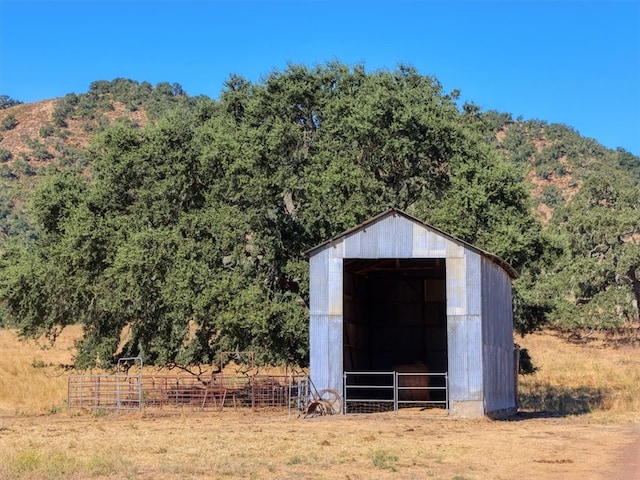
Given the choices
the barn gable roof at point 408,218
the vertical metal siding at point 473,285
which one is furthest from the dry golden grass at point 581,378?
the barn gable roof at point 408,218

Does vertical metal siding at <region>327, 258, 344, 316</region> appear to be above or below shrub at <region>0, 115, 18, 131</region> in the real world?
below

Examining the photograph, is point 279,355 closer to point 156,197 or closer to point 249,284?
point 249,284

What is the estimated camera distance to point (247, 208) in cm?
3259

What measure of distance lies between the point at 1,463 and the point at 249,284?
17.2 m

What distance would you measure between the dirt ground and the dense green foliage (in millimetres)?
5314

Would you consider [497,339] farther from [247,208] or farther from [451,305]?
[247,208]

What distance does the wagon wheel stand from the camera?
88.0ft

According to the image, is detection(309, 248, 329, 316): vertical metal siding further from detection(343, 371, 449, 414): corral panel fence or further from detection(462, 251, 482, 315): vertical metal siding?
detection(462, 251, 482, 315): vertical metal siding

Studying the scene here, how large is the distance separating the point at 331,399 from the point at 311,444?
8332mm

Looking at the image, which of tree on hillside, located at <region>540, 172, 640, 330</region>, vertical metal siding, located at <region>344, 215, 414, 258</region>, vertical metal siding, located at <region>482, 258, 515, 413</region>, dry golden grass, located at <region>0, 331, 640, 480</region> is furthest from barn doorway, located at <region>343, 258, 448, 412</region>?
tree on hillside, located at <region>540, 172, 640, 330</region>

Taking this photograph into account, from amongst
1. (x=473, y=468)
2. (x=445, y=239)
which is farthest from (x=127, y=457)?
(x=445, y=239)

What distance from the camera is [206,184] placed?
3406cm

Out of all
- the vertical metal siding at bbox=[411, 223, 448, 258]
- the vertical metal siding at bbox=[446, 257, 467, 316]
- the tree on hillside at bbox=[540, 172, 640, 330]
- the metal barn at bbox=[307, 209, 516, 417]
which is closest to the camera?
the metal barn at bbox=[307, 209, 516, 417]

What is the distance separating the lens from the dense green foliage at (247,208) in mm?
31453
